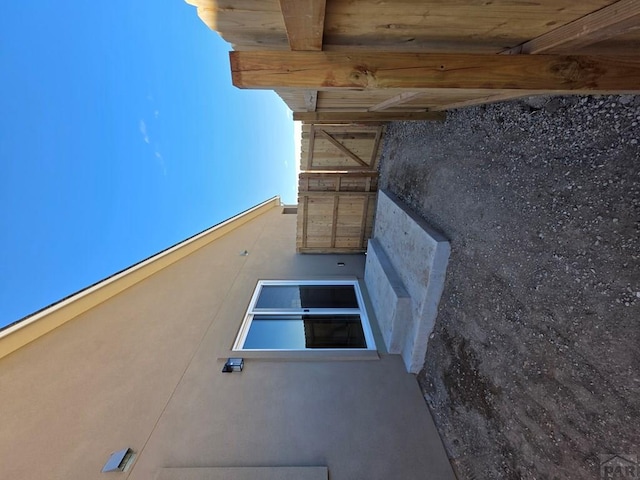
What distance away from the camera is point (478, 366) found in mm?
2186

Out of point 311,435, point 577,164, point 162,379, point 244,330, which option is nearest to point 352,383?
point 311,435

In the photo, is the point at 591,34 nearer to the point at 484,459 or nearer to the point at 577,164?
the point at 577,164

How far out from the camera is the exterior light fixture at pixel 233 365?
321cm

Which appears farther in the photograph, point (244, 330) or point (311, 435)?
point (244, 330)

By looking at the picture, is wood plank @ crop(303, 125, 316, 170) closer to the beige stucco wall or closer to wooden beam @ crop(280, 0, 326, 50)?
the beige stucco wall

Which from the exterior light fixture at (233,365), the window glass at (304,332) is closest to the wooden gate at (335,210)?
the window glass at (304,332)

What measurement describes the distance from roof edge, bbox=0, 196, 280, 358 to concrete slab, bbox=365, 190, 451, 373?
11.9 feet

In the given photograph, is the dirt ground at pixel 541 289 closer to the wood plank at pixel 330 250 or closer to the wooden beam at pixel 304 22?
the wooden beam at pixel 304 22

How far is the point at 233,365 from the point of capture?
10.6 feet

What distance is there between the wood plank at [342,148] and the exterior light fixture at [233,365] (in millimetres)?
3213

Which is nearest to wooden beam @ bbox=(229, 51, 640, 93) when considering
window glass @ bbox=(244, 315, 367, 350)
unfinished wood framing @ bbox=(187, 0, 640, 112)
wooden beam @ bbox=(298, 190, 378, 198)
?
unfinished wood framing @ bbox=(187, 0, 640, 112)

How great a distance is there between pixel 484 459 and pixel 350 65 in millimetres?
2833

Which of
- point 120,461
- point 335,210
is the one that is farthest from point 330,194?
point 120,461

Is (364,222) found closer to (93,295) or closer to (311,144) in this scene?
(311,144)
